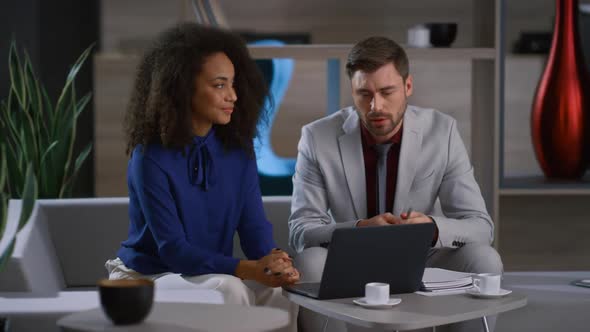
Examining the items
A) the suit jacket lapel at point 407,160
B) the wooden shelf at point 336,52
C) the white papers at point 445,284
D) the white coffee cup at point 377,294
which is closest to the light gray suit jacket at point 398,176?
the suit jacket lapel at point 407,160

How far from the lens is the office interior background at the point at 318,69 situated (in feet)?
13.4

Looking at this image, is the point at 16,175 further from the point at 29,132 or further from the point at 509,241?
the point at 509,241

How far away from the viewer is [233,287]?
7.86ft

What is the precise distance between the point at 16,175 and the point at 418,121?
1675mm

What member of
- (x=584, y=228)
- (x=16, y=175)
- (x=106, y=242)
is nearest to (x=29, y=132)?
(x=16, y=175)

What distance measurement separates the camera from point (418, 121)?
3035 millimetres

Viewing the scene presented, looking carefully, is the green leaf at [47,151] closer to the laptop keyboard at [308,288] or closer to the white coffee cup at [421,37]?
the white coffee cup at [421,37]

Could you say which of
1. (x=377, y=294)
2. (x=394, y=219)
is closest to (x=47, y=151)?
(x=394, y=219)

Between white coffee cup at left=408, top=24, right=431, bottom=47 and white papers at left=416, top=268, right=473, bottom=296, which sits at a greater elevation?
white coffee cup at left=408, top=24, right=431, bottom=47

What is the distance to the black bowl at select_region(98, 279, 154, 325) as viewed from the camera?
5.85ft

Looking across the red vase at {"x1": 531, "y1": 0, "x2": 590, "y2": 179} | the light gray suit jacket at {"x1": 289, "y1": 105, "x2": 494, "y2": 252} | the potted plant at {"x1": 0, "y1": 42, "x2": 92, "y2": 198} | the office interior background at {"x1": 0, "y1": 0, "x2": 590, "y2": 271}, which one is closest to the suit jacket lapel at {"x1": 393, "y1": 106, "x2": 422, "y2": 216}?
the light gray suit jacket at {"x1": 289, "y1": 105, "x2": 494, "y2": 252}

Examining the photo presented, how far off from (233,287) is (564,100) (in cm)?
177

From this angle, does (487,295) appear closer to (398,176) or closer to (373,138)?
(398,176)

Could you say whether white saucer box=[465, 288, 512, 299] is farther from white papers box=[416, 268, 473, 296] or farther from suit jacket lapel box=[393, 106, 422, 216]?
suit jacket lapel box=[393, 106, 422, 216]
